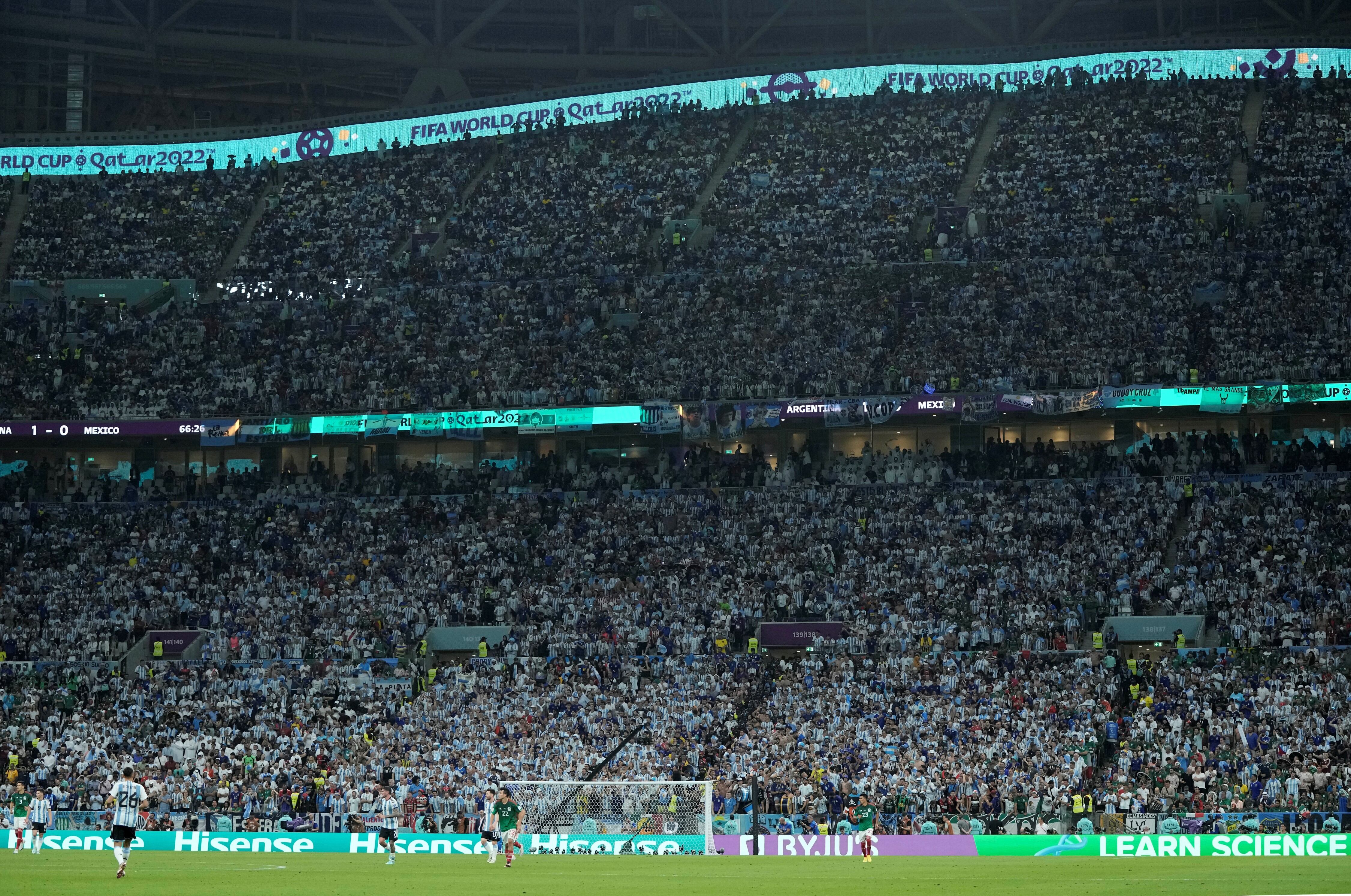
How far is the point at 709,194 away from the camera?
69562mm

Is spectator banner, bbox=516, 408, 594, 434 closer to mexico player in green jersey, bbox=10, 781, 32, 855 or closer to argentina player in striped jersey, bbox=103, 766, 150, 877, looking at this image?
mexico player in green jersey, bbox=10, 781, 32, 855

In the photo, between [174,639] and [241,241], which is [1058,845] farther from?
[241,241]

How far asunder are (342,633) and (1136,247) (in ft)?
107

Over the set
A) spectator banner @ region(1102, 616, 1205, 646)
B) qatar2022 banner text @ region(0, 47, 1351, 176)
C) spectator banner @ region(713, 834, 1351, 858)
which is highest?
qatar2022 banner text @ region(0, 47, 1351, 176)

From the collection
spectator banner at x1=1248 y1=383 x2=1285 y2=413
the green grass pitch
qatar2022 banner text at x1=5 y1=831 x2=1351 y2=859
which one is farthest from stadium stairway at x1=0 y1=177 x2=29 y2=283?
spectator banner at x1=1248 y1=383 x2=1285 y2=413

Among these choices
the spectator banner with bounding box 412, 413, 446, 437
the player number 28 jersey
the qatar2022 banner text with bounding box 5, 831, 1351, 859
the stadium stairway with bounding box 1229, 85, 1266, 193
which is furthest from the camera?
the stadium stairway with bounding box 1229, 85, 1266, 193

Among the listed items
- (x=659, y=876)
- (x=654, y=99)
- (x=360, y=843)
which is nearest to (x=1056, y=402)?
(x=360, y=843)

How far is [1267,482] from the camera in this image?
2066 inches

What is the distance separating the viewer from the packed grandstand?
40.8 m

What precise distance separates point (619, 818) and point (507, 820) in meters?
4.11

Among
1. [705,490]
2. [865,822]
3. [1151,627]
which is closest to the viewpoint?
[865,822]

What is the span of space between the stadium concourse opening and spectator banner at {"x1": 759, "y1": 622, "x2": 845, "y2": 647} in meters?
0.16

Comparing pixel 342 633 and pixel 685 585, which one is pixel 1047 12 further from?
pixel 342 633

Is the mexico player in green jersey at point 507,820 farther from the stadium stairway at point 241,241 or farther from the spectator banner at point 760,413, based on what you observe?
the stadium stairway at point 241,241
